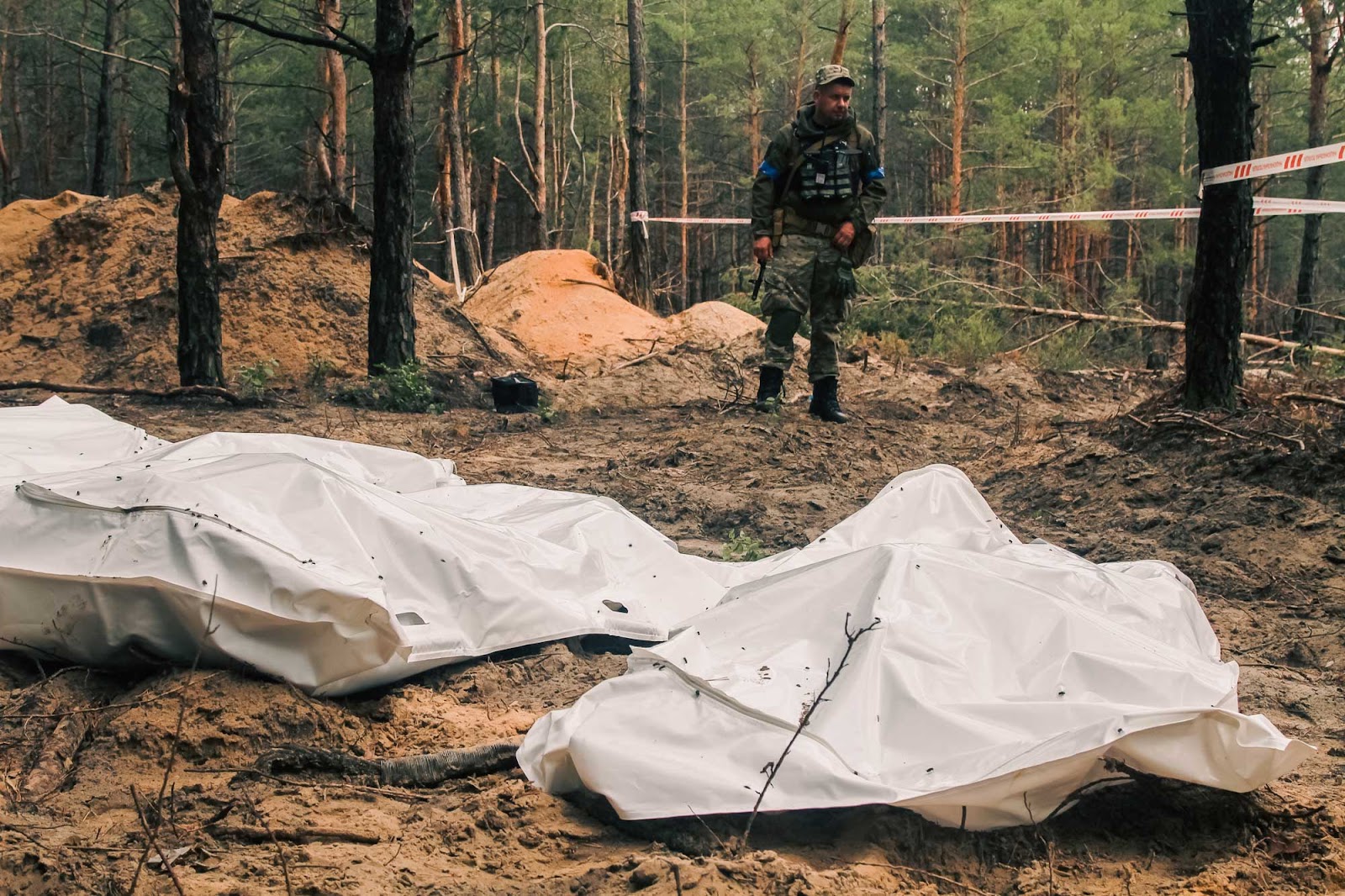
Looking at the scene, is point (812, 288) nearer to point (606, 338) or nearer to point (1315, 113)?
point (606, 338)

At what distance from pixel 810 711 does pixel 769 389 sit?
19.7 feet

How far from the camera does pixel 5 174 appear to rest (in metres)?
22.4

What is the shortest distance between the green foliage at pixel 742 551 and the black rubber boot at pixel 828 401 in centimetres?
298

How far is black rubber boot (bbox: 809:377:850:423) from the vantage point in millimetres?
8070

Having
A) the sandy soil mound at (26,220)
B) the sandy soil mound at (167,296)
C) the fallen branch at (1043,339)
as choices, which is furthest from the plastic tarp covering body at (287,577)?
the sandy soil mound at (26,220)

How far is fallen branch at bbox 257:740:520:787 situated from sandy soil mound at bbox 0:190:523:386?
7.75 meters

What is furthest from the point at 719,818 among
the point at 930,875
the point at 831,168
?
the point at 831,168

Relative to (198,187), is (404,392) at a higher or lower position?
lower

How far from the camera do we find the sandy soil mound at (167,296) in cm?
1007

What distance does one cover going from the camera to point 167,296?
34.0ft

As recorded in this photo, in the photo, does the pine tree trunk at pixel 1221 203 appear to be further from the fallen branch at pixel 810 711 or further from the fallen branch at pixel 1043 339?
the fallen branch at pixel 810 711

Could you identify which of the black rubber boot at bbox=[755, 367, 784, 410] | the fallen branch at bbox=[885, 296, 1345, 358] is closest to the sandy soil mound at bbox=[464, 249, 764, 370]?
the fallen branch at bbox=[885, 296, 1345, 358]

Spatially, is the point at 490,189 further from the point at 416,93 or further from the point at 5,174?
the point at 5,174

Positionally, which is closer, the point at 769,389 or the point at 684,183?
the point at 769,389
